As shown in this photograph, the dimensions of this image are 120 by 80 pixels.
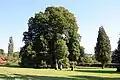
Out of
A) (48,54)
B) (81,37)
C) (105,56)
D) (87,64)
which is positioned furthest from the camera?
(87,64)

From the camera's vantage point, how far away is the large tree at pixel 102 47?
350 ft

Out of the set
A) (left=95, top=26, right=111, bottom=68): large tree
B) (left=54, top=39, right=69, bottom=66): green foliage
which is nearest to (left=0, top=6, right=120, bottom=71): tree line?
(left=54, top=39, right=69, bottom=66): green foliage

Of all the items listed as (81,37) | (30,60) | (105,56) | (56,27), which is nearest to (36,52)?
(30,60)

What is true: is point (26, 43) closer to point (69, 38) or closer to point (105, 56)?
point (69, 38)

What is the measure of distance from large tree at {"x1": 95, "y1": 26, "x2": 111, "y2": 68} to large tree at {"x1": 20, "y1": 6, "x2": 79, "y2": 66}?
29.4 metres

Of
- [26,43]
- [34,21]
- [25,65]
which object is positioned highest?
[34,21]

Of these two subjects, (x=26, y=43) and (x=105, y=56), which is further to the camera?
(x=105, y=56)

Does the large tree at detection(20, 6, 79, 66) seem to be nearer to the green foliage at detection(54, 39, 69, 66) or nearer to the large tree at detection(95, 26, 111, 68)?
the green foliage at detection(54, 39, 69, 66)

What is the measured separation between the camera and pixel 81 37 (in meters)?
82.4

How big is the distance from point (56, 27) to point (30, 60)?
1011cm

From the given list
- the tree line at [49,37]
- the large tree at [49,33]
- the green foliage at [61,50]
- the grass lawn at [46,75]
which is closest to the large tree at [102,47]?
the tree line at [49,37]

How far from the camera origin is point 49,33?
248 feet

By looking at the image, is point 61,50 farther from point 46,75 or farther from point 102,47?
point 102,47

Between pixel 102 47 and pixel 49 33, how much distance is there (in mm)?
36865
